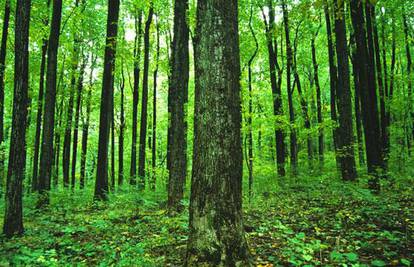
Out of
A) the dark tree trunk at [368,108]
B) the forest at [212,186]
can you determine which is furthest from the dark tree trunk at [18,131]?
the dark tree trunk at [368,108]

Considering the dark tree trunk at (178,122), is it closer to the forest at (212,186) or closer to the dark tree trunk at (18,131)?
the forest at (212,186)

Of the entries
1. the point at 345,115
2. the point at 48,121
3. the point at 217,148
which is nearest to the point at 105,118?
the point at 48,121

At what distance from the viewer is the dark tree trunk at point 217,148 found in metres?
3.78

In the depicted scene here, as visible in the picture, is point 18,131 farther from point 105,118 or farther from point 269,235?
point 269,235

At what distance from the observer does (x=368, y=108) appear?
373 inches

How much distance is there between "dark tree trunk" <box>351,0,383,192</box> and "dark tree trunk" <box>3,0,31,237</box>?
932 centimetres

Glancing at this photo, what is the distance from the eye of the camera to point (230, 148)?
3912 mm

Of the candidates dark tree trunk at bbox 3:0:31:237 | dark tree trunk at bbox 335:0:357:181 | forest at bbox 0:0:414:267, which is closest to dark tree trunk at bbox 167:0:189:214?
forest at bbox 0:0:414:267

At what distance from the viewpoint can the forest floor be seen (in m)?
4.38

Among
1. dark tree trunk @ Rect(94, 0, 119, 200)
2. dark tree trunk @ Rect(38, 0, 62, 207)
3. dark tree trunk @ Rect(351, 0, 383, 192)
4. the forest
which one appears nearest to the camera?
the forest

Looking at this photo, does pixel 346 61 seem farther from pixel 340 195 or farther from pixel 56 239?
pixel 56 239

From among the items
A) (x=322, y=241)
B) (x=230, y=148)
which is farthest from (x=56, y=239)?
(x=322, y=241)

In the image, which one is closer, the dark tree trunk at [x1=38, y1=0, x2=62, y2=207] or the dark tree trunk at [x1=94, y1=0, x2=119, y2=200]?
the dark tree trunk at [x1=38, y1=0, x2=62, y2=207]

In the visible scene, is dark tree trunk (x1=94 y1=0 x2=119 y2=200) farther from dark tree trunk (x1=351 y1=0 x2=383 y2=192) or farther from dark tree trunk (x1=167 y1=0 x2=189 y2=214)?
dark tree trunk (x1=351 y1=0 x2=383 y2=192)
